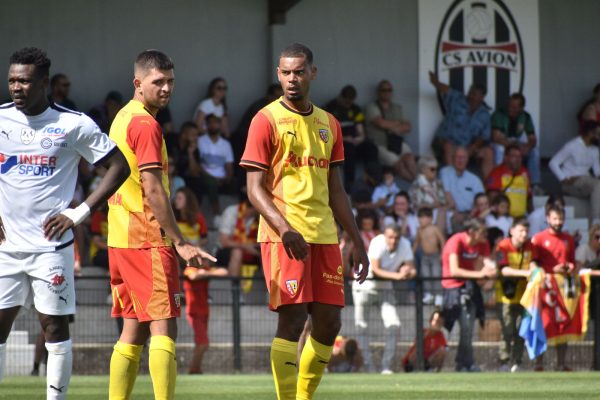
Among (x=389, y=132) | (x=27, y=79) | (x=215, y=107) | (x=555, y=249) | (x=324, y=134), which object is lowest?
(x=555, y=249)

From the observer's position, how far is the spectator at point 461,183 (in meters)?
21.0

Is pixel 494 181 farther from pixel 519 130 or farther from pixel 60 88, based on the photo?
pixel 60 88

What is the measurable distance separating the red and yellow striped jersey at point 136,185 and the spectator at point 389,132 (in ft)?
43.8

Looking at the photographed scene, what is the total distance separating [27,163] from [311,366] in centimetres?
219

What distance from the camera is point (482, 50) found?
24219 millimetres

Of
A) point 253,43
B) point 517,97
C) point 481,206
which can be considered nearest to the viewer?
point 481,206

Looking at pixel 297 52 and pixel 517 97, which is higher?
pixel 517 97

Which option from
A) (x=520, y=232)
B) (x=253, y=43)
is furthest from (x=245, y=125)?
(x=520, y=232)

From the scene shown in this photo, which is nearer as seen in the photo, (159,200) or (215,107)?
(159,200)

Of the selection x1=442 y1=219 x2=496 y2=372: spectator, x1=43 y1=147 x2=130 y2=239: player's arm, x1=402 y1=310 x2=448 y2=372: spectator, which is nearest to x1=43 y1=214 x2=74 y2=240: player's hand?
x1=43 y1=147 x2=130 y2=239: player's arm

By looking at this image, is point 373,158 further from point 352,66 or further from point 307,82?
point 307,82

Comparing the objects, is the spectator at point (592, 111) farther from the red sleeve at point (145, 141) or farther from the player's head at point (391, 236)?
the red sleeve at point (145, 141)

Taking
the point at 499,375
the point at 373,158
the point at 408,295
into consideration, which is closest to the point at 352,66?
the point at 373,158

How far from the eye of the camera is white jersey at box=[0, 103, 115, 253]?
25.6 ft
